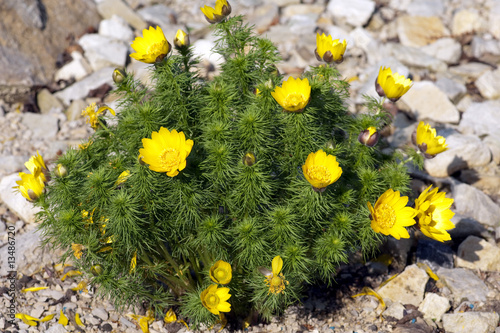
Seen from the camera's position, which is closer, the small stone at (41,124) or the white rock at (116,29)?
the small stone at (41,124)

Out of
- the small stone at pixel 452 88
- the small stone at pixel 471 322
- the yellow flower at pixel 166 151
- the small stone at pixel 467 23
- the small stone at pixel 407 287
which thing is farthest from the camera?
the small stone at pixel 467 23

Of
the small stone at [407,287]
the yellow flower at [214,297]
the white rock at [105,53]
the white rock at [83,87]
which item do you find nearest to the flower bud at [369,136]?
the yellow flower at [214,297]

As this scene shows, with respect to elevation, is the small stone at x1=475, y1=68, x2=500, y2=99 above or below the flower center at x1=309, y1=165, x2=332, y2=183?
below

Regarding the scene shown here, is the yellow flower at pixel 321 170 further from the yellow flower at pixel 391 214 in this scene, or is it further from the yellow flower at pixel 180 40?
the yellow flower at pixel 180 40

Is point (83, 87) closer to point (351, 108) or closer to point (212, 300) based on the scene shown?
point (351, 108)

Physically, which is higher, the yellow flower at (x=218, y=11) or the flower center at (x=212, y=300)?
the yellow flower at (x=218, y=11)

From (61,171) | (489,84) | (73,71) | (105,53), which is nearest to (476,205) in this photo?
(489,84)

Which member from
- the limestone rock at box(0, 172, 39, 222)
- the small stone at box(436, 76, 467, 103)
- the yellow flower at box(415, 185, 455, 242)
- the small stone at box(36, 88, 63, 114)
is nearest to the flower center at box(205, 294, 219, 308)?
the yellow flower at box(415, 185, 455, 242)

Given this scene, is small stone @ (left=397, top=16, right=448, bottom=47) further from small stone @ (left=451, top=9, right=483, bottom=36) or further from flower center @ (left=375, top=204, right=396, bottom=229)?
flower center @ (left=375, top=204, right=396, bottom=229)
